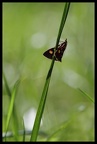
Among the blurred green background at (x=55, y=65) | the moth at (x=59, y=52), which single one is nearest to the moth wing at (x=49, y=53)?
the moth at (x=59, y=52)

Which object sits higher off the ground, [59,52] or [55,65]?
[59,52]

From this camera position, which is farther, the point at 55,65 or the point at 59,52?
the point at 55,65

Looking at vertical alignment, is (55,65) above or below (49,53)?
below

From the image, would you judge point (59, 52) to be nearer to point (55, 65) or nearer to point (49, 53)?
point (49, 53)

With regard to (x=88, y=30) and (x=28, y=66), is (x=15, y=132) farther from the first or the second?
(x=88, y=30)

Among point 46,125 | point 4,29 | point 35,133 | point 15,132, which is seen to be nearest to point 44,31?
point 4,29

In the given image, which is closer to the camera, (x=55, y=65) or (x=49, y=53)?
(x=49, y=53)

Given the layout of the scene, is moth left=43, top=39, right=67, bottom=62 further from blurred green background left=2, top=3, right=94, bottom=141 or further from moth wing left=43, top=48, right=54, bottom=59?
blurred green background left=2, top=3, right=94, bottom=141

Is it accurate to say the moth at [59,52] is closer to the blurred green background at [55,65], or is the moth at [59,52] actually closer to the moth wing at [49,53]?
the moth wing at [49,53]

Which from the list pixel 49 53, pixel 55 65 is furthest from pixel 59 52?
pixel 55 65
